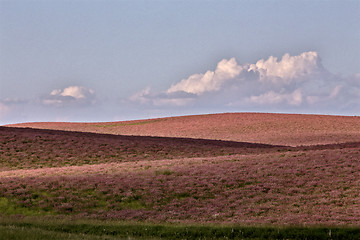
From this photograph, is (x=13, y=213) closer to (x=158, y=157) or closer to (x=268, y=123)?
(x=158, y=157)

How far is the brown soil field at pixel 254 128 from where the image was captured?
66.8 metres

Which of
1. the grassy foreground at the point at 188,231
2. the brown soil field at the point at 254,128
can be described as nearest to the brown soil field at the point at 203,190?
the grassy foreground at the point at 188,231

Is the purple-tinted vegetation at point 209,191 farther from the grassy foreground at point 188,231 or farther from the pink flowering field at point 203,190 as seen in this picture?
the grassy foreground at point 188,231

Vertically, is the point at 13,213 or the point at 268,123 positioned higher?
the point at 268,123

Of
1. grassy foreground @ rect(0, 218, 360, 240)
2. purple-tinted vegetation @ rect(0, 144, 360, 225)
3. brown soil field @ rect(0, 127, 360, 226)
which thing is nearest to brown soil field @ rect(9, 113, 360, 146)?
brown soil field @ rect(0, 127, 360, 226)

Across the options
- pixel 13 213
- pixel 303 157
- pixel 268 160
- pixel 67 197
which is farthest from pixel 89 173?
pixel 303 157

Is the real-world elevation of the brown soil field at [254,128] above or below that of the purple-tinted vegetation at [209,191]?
above

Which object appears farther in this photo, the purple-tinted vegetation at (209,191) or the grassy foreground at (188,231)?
the purple-tinted vegetation at (209,191)

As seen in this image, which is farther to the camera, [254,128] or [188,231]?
[254,128]

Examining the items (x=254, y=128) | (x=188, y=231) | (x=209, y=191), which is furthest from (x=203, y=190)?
(x=254, y=128)

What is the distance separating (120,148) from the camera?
49.6 metres

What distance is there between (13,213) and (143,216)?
8139 mm

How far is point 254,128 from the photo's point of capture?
258ft

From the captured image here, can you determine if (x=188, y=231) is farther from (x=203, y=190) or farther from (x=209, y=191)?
(x=203, y=190)
